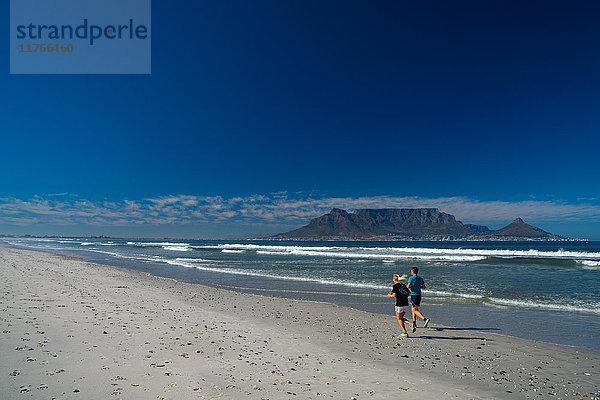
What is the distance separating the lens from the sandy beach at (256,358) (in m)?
5.09

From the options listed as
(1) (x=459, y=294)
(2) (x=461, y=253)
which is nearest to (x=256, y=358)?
(1) (x=459, y=294)

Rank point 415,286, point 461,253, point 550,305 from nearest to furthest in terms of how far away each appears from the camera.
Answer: point 415,286 → point 550,305 → point 461,253

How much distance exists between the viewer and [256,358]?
6.54 m

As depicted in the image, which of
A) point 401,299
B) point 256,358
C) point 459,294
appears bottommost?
point 459,294

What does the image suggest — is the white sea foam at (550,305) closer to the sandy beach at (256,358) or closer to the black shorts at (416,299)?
the sandy beach at (256,358)

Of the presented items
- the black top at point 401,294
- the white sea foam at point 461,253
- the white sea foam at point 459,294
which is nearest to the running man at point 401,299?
the black top at point 401,294

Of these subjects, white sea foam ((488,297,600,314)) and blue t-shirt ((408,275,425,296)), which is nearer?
blue t-shirt ((408,275,425,296))

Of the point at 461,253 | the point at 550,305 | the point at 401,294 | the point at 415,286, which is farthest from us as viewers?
the point at 461,253

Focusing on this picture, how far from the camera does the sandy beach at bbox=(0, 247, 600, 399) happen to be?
5.09m

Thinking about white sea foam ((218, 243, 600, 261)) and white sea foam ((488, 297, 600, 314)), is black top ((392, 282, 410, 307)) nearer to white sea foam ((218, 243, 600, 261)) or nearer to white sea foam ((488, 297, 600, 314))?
white sea foam ((488, 297, 600, 314))

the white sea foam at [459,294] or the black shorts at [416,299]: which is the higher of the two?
the black shorts at [416,299]

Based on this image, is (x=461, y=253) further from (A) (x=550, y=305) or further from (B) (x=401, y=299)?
(B) (x=401, y=299)

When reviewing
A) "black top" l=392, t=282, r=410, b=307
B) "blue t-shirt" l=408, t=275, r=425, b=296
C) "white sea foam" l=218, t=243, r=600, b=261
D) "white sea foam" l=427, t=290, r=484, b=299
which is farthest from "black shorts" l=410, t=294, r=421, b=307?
"white sea foam" l=218, t=243, r=600, b=261

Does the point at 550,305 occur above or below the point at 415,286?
below
